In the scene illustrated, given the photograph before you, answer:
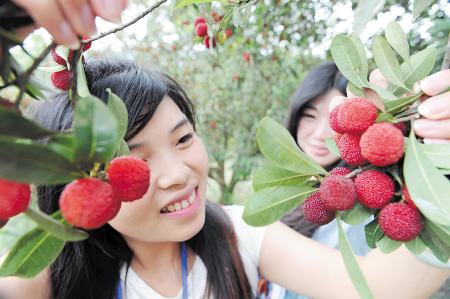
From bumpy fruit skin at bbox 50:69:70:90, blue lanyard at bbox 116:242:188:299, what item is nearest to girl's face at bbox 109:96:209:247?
bumpy fruit skin at bbox 50:69:70:90

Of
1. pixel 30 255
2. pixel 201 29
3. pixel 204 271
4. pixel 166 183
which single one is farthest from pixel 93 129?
pixel 204 271

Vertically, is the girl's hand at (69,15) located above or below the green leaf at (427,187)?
above

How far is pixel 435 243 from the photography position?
0.35 meters

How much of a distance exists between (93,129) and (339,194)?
0.30m

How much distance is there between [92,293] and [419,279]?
116 cm

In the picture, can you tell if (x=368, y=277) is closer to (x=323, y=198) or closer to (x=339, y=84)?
(x=323, y=198)

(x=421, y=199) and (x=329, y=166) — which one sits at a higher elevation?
(x=421, y=199)

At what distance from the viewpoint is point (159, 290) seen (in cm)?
107

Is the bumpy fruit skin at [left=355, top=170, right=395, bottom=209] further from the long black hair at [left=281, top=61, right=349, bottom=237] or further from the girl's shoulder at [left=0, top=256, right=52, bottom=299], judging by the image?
the long black hair at [left=281, top=61, right=349, bottom=237]

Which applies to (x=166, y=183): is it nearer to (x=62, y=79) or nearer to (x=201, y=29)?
(x=62, y=79)

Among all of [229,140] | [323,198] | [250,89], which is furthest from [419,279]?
[229,140]

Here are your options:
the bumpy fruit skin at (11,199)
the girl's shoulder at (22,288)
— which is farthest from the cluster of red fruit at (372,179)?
the girl's shoulder at (22,288)

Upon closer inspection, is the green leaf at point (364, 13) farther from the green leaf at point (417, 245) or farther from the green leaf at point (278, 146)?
the green leaf at point (417, 245)

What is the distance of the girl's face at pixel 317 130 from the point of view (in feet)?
5.10
